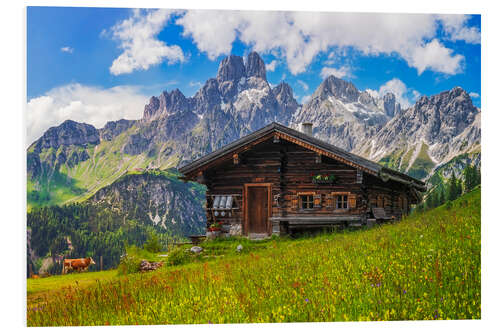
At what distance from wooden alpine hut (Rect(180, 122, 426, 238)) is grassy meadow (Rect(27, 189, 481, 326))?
224 inches

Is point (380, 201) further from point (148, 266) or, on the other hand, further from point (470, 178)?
point (148, 266)

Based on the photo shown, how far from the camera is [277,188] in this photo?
1662 cm

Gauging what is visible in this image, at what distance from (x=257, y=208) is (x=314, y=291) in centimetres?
909

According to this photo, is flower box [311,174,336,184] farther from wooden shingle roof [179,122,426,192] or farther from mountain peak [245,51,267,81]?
mountain peak [245,51,267,81]

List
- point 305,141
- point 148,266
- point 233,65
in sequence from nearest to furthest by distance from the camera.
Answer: point 148,266 < point 233,65 < point 305,141

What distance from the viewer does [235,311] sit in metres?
7.68

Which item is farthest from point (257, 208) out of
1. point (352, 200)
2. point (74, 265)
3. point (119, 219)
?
point (119, 219)

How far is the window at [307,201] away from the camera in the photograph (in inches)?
658

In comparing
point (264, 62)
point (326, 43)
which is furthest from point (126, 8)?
point (326, 43)

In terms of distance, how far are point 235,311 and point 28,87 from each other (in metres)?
6.69

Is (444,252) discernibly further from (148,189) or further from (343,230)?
(148,189)

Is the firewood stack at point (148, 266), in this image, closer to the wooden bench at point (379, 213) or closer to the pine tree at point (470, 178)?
the wooden bench at point (379, 213)

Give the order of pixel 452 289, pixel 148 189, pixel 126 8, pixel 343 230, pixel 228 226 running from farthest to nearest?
pixel 148 189
pixel 228 226
pixel 343 230
pixel 126 8
pixel 452 289

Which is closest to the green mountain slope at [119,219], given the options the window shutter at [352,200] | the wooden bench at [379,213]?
the wooden bench at [379,213]
